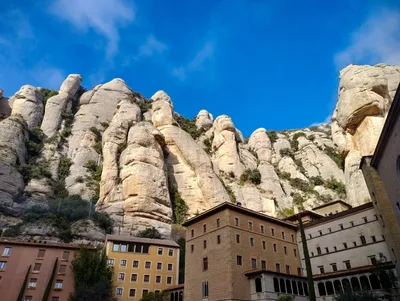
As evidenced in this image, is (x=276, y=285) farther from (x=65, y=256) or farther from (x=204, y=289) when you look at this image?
(x=65, y=256)

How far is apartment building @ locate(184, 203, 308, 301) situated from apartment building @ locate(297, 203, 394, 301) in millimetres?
2300

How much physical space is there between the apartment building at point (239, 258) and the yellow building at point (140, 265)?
20.5 ft

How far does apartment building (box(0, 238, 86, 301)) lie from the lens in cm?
3312

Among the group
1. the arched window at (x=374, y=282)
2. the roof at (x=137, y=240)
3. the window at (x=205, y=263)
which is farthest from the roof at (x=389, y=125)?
the roof at (x=137, y=240)

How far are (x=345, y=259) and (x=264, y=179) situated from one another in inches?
1513

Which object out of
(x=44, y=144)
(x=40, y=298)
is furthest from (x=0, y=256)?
(x=44, y=144)

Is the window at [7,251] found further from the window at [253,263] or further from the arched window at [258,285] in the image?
the arched window at [258,285]

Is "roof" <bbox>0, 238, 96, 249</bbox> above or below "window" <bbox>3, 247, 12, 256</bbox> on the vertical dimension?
above

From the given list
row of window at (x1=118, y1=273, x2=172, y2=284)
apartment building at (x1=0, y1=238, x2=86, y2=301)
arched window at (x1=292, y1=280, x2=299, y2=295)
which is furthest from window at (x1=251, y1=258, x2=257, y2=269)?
apartment building at (x1=0, y1=238, x2=86, y2=301)

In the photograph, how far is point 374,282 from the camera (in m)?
28.6

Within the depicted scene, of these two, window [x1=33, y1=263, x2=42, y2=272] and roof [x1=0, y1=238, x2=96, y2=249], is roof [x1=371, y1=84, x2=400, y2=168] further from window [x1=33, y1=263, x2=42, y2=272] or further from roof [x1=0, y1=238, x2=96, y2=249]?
window [x1=33, y1=263, x2=42, y2=272]

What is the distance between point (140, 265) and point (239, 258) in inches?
570

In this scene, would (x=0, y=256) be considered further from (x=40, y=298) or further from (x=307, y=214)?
(x=307, y=214)

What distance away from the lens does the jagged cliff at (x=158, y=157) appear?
173 feet
